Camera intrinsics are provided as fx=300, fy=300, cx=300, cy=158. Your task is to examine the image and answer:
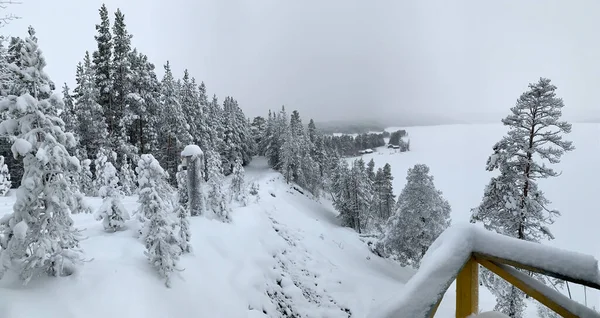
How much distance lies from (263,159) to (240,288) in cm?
5983

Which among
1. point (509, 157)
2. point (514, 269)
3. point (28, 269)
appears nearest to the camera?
point (514, 269)

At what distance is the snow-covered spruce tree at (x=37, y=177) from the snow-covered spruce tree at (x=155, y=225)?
1470 mm

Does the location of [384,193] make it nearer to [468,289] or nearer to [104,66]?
[104,66]

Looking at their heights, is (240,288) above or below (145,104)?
below

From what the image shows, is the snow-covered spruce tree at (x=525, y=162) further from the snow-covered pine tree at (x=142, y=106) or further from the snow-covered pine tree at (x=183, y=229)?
the snow-covered pine tree at (x=142, y=106)

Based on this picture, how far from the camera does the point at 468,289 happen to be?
70.6 inches

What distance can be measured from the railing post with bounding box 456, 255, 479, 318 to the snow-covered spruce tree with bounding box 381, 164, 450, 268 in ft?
69.1

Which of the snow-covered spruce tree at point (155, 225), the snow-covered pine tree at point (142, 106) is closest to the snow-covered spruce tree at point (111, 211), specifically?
the snow-covered spruce tree at point (155, 225)

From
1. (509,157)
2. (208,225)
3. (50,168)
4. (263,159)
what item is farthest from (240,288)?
(263,159)

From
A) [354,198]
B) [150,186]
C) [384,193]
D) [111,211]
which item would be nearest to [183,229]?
[111,211]

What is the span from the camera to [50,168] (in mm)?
4641

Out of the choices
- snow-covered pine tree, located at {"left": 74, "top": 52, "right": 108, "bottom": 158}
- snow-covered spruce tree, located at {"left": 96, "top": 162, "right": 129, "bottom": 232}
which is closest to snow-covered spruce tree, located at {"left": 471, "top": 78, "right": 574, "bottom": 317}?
snow-covered spruce tree, located at {"left": 96, "top": 162, "right": 129, "bottom": 232}

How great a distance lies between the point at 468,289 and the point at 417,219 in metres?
21.5

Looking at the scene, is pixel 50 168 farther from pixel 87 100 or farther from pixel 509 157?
pixel 87 100
